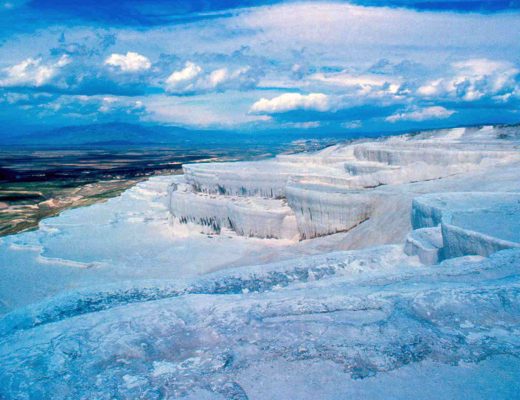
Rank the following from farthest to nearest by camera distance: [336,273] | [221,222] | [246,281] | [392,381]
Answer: [221,222] < [336,273] < [246,281] < [392,381]

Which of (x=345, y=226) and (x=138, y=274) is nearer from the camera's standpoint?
(x=138, y=274)

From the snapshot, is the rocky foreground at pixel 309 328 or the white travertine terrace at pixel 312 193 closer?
the rocky foreground at pixel 309 328

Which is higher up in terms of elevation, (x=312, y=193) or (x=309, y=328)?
(x=309, y=328)

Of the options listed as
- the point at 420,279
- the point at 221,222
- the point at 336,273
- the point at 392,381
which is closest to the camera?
the point at 392,381

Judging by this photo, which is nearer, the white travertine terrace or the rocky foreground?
the rocky foreground

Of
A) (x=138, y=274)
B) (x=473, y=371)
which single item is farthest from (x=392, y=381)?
(x=138, y=274)

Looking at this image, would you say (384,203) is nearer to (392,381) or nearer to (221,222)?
(221,222)

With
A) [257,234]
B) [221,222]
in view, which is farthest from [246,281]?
[221,222]

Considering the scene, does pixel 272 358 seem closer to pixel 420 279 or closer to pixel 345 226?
pixel 420 279

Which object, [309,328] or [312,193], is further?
[312,193]

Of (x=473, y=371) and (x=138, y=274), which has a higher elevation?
(x=473, y=371)
